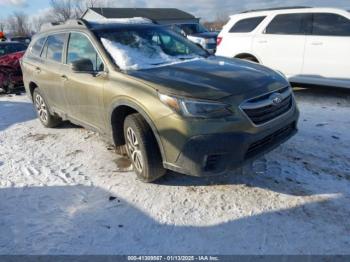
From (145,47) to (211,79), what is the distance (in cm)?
132

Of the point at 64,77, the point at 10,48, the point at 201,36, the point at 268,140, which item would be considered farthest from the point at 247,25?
the point at 10,48

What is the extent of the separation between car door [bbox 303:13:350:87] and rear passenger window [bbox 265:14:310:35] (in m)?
0.22

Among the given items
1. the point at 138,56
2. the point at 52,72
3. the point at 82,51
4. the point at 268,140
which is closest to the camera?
the point at 268,140

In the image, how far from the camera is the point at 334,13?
699cm

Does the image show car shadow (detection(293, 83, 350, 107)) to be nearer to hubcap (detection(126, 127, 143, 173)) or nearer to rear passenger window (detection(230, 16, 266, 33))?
Answer: rear passenger window (detection(230, 16, 266, 33))

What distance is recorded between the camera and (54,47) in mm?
5492

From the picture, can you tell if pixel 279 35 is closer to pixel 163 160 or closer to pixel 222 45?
pixel 222 45

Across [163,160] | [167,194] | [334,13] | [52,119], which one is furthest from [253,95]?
[334,13]

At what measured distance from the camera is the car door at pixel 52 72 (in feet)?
17.1

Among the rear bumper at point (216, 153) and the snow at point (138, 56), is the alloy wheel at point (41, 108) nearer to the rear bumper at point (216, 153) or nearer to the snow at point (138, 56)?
the snow at point (138, 56)

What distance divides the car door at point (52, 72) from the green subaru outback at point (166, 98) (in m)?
0.04

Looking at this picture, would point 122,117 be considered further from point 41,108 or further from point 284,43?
point 284,43

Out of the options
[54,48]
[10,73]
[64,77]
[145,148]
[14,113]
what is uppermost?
[54,48]

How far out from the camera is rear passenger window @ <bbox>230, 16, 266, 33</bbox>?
8.22 m
